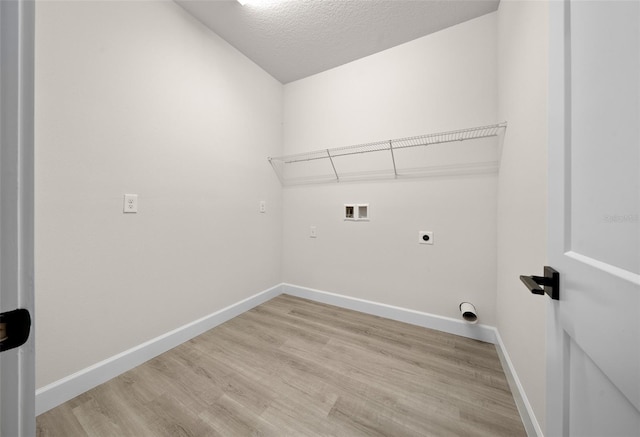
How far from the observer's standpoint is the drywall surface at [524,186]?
3.01 feet

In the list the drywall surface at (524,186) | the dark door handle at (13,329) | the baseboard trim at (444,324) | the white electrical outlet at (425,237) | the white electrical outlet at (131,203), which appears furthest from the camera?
the white electrical outlet at (425,237)

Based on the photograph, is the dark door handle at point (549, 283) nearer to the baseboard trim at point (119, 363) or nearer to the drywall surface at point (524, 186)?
the drywall surface at point (524, 186)

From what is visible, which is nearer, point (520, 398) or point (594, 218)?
point (594, 218)

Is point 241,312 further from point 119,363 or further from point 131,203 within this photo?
point 131,203

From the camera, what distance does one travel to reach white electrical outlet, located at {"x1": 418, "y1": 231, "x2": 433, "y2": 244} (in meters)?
1.85

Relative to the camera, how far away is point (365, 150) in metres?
2.13

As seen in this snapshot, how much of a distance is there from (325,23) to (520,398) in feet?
8.81

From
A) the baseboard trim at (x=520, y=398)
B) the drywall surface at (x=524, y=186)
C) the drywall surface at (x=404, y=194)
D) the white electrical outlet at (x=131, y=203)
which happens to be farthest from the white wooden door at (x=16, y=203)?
the drywall surface at (x=404, y=194)

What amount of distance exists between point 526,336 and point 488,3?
7.12 feet

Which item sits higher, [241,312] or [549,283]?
[549,283]

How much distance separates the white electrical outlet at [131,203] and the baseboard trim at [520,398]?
7.60 ft

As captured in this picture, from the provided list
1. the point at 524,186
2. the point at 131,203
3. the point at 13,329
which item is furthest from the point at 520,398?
the point at 131,203

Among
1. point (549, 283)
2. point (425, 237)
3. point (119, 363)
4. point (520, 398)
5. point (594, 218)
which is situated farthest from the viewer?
point (425, 237)

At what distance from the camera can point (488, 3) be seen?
5.17ft
